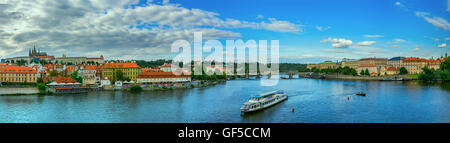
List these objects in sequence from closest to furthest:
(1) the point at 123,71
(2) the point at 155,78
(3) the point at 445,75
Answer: (2) the point at 155,78 < (1) the point at 123,71 < (3) the point at 445,75

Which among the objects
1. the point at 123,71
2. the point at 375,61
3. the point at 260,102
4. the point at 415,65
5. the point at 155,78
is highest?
the point at 375,61

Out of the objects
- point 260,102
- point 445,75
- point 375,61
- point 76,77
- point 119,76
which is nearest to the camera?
point 260,102

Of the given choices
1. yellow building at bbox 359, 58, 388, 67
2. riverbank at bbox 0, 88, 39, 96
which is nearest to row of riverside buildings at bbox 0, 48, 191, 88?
riverbank at bbox 0, 88, 39, 96

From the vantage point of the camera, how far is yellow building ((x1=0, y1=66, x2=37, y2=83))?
16906 millimetres

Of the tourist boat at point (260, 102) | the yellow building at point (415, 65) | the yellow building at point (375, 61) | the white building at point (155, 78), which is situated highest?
the yellow building at point (375, 61)

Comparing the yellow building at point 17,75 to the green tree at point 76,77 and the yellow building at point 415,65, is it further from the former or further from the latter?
the yellow building at point 415,65

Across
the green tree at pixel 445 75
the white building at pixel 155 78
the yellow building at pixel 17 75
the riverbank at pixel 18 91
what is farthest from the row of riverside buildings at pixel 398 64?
the yellow building at pixel 17 75

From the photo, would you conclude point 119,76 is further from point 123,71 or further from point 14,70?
point 14,70

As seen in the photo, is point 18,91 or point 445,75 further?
point 445,75

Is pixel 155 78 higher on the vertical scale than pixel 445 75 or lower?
lower

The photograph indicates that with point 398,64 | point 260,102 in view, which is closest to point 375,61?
point 398,64

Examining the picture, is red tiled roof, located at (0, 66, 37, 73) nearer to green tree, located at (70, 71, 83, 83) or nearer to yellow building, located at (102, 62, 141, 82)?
green tree, located at (70, 71, 83, 83)

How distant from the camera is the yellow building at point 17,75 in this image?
1691 cm

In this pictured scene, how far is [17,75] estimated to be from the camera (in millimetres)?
17297
